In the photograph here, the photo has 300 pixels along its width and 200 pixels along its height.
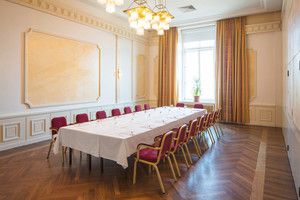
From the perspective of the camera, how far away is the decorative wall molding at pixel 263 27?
644 cm

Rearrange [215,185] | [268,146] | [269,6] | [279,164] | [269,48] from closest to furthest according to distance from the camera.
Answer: [215,185], [279,164], [268,146], [269,6], [269,48]

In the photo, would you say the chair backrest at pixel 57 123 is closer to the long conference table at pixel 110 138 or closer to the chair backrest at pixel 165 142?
the long conference table at pixel 110 138

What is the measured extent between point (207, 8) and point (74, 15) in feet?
13.5

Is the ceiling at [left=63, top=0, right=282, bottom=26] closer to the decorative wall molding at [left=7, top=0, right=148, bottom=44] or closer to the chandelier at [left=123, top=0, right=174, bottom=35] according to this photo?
the decorative wall molding at [left=7, top=0, right=148, bottom=44]

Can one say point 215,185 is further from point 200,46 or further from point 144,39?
point 144,39

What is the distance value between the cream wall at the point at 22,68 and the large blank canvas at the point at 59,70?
154mm

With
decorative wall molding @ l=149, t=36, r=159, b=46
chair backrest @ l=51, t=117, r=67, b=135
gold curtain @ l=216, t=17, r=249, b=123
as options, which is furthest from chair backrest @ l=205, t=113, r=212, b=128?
decorative wall molding @ l=149, t=36, r=159, b=46

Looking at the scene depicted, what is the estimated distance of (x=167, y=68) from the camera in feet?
27.4

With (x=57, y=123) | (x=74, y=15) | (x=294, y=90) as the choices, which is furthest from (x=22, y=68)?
(x=294, y=90)

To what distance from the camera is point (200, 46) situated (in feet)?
26.7

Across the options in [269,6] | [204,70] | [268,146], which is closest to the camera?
[268,146]

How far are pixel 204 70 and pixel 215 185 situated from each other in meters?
5.97

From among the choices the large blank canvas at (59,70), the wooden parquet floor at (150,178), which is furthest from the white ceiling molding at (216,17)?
the wooden parquet floor at (150,178)

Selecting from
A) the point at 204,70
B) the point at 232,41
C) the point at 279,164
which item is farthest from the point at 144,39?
the point at 279,164
